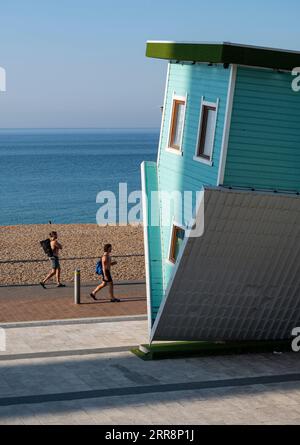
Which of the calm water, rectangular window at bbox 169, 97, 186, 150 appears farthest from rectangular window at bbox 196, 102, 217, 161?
the calm water

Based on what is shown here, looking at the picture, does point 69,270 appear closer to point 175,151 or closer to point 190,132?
point 175,151

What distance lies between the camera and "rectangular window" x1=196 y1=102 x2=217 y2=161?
17.5m

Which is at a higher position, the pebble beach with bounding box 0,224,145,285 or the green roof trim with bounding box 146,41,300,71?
the green roof trim with bounding box 146,41,300,71

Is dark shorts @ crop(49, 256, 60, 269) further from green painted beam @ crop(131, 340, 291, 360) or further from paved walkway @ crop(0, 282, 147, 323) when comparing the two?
green painted beam @ crop(131, 340, 291, 360)

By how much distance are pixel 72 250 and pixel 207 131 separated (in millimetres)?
23325

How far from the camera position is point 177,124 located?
19.9m

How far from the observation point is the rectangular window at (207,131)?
17547 mm

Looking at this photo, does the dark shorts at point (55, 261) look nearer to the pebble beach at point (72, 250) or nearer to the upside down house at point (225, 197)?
the pebble beach at point (72, 250)

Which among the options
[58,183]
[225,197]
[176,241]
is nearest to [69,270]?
[176,241]

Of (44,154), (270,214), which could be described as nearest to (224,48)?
(270,214)

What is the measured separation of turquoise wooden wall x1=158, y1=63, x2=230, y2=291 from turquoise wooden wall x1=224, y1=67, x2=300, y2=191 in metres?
0.29

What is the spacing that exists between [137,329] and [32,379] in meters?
4.76

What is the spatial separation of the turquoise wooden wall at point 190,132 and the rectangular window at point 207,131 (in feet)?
0.56

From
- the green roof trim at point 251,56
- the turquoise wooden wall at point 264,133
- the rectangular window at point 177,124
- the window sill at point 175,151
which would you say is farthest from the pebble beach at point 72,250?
the green roof trim at point 251,56
